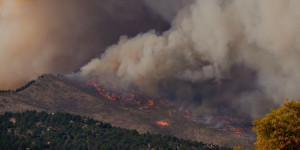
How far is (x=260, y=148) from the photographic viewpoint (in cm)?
7325

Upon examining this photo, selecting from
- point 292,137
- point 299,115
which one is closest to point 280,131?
point 292,137

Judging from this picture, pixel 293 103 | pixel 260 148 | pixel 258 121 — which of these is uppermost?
pixel 293 103

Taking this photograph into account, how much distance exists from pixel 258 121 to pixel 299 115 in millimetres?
8413

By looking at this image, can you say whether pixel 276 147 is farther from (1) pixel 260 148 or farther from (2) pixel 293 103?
(2) pixel 293 103

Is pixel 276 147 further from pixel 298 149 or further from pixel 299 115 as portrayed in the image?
pixel 299 115

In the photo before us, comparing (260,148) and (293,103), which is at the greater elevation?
(293,103)

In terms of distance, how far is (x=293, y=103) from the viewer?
74.1m

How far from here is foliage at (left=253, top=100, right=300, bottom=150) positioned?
6950 centimetres

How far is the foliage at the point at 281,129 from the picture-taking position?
69500 millimetres

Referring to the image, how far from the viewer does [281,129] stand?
6969cm

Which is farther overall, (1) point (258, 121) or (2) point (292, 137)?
(1) point (258, 121)

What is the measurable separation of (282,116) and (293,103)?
4683 mm

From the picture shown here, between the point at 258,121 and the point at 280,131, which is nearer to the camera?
the point at 280,131

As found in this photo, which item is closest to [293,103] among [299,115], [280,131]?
[299,115]
